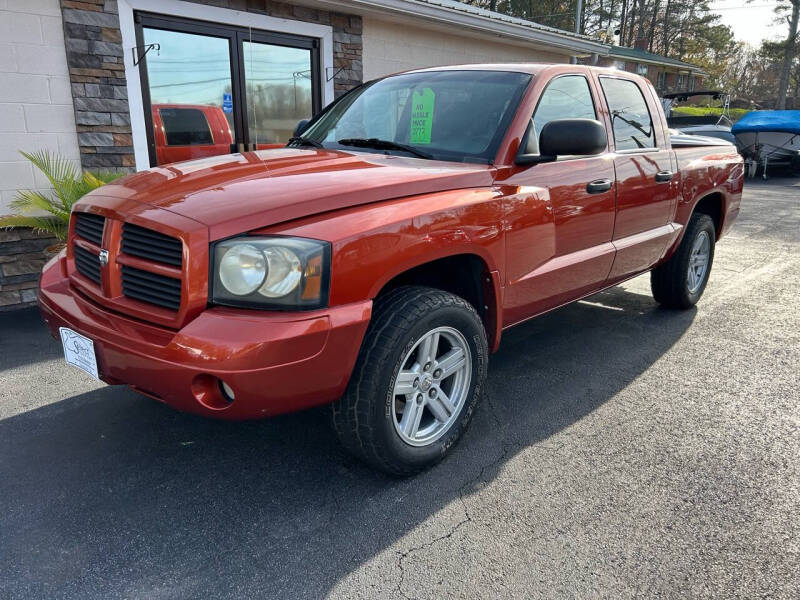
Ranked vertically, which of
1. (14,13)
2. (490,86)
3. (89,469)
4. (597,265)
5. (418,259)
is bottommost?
(89,469)

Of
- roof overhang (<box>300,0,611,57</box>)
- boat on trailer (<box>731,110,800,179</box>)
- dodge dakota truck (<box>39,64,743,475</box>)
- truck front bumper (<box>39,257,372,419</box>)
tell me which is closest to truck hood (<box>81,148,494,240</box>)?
dodge dakota truck (<box>39,64,743,475</box>)

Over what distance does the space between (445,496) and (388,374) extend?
0.63 meters

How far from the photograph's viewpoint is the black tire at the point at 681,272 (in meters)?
4.86

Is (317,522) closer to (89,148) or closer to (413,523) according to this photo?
(413,523)

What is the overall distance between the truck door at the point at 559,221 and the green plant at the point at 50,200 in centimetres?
387

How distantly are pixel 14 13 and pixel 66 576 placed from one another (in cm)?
516

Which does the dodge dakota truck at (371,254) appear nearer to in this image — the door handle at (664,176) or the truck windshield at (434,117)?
the truck windshield at (434,117)

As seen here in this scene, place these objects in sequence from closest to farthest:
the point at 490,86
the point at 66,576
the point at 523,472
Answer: the point at 66,576 < the point at 523,472 < the point at 490,86

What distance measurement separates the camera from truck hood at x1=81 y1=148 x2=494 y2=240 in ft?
7.48

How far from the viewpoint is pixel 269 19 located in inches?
277

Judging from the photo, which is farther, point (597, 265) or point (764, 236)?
point (764, 236)

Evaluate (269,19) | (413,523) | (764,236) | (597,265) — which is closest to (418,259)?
(413,523)

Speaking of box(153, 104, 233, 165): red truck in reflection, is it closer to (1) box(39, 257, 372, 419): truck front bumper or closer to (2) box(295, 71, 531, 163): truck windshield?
(2) box(295, 71, 531, 163): truck windshield

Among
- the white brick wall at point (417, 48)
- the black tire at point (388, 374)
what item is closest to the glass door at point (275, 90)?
the white brick wall at point (417, 48)
